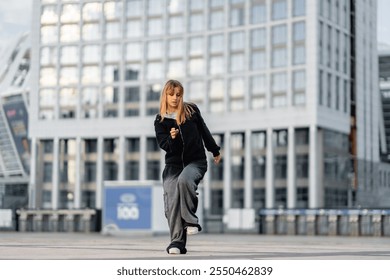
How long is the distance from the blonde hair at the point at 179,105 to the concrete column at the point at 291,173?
7156cm

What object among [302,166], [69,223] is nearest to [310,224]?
[69,223]

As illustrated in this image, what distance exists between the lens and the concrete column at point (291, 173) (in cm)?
7900

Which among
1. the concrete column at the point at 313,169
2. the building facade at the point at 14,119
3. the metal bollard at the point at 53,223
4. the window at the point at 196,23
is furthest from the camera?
the building facade at the point at 14,119

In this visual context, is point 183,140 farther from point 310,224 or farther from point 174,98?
point 310,224

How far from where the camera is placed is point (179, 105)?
7.89m

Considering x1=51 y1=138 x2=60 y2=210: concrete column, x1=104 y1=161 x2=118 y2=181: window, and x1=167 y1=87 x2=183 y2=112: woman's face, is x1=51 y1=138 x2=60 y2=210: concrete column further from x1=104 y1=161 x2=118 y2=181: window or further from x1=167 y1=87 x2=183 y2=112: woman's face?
x1=167 y1=87 x2=183 y2=112: woman's face

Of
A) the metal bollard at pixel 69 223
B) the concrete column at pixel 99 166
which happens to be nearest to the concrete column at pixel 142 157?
the concrete column at pixel 99 166

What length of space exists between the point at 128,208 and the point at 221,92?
51.3m

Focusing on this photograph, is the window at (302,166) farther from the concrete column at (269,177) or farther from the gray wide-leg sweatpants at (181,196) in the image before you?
the gray wide-leg sweatpants at (181,196)

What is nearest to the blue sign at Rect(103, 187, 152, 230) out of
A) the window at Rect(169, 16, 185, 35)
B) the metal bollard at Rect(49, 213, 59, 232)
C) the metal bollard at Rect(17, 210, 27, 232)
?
the metal bollard at Rect(49, 213, 59, 232)

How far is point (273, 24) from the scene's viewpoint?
81625 mm

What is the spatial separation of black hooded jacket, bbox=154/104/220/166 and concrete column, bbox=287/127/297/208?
7139cm
